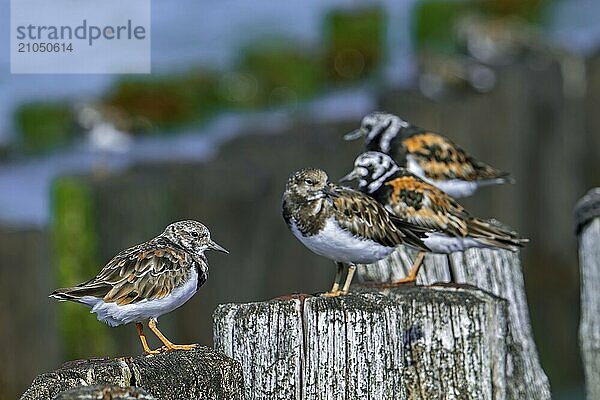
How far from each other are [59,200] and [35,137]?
4.74 meters

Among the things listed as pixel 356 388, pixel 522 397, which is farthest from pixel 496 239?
pixel 356 388

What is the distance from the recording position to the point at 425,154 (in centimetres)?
816

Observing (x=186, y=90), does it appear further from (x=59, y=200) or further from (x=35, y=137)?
(x=59, y=200)

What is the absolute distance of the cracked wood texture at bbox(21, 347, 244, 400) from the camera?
4047 mm

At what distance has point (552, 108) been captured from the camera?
11023mm

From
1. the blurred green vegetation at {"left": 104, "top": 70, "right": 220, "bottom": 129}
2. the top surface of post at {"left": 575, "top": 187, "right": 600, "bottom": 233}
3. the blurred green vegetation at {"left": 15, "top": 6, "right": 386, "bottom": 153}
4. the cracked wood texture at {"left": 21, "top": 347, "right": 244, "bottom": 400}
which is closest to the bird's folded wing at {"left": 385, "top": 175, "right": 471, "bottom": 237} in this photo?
the top surface of post at {"left": 575, "top": 187, "right": 600, "bottom": 233}

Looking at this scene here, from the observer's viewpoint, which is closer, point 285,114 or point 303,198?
point 303,198

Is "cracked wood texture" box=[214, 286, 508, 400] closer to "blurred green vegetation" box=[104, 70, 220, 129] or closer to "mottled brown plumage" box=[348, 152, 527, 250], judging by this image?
"mottled brown plumage" box=[348, 152, 527, 250]

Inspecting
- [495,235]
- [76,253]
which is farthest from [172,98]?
[495,235]

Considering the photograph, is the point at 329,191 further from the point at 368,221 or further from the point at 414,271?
the point at 414,271

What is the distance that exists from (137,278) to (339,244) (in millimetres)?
1297

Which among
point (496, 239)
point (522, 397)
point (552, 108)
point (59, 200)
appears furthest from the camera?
point (552, 108)

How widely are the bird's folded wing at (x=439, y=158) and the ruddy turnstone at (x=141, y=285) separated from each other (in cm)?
318

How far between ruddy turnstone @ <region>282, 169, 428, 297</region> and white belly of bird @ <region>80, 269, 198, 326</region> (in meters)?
0.95
